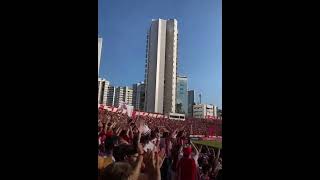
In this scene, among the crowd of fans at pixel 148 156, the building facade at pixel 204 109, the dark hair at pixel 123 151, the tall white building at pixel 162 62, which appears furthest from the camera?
the building facade at pixel 204 109

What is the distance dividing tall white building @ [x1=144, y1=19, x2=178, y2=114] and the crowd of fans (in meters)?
16.8

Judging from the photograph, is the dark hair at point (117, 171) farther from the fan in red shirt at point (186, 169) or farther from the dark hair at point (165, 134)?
the dark hair at point (165, 134)

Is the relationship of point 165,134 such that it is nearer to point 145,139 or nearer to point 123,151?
point 145,139

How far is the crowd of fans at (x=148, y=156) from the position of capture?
3.22 m

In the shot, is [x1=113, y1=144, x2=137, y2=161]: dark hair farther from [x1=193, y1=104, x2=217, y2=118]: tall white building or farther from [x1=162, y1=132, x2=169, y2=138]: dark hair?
[x1=193, y1=104, x2=217, y2=118]: tall white building

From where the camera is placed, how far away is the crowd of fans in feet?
10.6

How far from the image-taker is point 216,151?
3.93 meters

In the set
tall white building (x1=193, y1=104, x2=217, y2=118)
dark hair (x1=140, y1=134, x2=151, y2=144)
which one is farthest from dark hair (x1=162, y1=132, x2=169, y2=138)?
tall white building (x1=193, y1=104, x2=217, y2=118)


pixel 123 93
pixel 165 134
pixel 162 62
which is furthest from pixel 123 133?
pixel 123 93

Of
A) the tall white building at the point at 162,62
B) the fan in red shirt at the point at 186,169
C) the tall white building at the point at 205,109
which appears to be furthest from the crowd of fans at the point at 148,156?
the tall white building at the point at 205,109

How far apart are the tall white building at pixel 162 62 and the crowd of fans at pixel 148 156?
55.1ft

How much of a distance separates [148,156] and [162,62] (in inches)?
733
